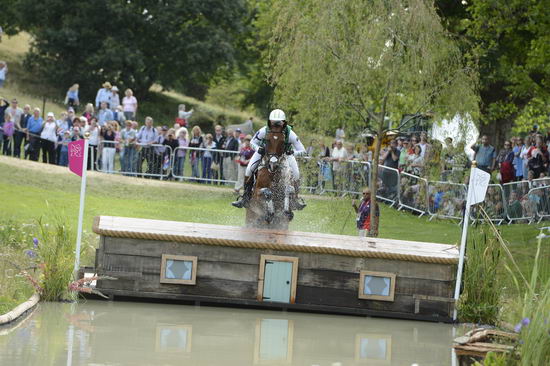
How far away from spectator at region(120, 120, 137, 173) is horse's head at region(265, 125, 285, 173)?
14.4 meters

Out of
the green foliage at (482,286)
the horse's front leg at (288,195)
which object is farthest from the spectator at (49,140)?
the green foliage at (482,286)

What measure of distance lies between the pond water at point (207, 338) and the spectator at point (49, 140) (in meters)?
17.1

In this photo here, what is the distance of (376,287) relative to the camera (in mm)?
15992

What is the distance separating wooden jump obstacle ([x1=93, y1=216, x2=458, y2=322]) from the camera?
51.7 ft

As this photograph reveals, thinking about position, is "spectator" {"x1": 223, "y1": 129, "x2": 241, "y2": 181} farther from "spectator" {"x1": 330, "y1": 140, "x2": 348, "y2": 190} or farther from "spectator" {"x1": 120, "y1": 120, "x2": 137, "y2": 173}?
"spectator" {"x1": 330, "y1": 140, "x2": 348, "y2": 190}

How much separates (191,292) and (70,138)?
16500mm

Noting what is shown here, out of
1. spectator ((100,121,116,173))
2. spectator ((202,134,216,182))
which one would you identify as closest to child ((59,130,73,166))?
spectator ((100,121,116,173))

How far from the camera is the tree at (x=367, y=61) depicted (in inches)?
883

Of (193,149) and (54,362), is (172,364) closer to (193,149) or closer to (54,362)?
(54,362)

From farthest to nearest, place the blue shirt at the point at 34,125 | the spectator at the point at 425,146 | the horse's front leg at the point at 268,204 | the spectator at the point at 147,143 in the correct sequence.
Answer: the blue shirt at the point at 34,125
the spectator at the point at 147,143
the spectator at the point at 425,146
the horse's front leg at the point at 268,204

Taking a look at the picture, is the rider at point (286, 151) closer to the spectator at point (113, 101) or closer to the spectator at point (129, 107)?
the spectator at point (113, 101)

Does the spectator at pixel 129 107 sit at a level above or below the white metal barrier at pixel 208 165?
above

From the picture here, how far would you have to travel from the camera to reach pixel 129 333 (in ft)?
43.8

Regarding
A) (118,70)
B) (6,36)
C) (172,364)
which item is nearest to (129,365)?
(172,364)
